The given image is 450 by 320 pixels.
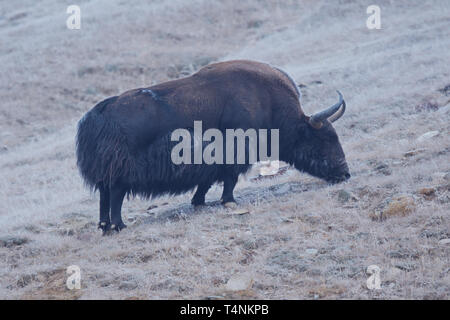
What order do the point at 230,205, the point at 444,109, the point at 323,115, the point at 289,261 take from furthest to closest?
the point at 444,109 → the point at 323,115 → the point at 230,205 → the point at 289,261

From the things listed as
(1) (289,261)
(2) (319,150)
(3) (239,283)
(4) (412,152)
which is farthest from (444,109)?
(3) (239,283)

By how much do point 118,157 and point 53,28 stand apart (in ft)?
73.1

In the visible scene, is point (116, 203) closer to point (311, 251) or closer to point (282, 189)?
point (282, 189)

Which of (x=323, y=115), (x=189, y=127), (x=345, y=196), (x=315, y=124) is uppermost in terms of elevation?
(x=189, y=127)

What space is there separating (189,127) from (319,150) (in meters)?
1.94

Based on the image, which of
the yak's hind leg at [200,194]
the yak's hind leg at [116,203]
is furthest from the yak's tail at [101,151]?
the yak's hind leg at [200,194]

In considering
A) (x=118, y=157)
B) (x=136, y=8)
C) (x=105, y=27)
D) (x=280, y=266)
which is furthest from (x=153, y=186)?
(x=136, y=8)

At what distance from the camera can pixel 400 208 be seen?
22.6ft

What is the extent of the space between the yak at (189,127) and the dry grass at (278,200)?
39 cm

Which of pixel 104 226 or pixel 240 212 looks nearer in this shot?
pixel 240 212

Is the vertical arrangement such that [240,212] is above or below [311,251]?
below

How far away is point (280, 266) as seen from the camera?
6117 millimetres

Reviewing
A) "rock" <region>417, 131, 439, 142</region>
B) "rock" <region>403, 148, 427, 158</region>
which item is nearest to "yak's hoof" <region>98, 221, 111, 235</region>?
"rock" <region>403, 148, 427, 158</region>
